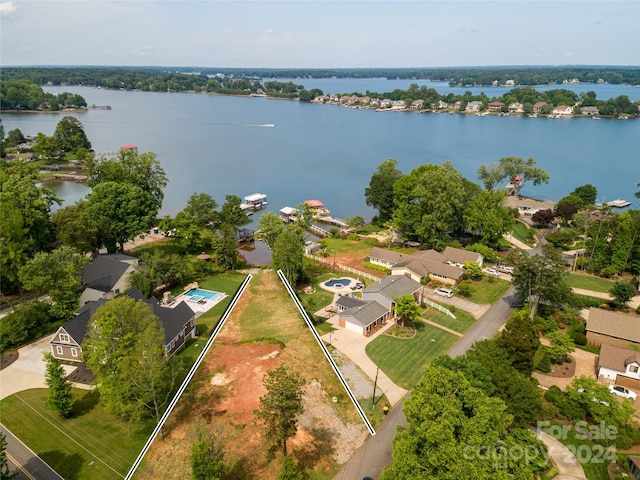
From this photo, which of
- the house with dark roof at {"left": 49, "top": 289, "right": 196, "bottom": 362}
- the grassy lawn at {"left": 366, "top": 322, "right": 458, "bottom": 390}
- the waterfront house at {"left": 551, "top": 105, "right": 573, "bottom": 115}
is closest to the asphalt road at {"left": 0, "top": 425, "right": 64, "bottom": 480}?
the house with dark roof at {"left": 49, "top": 289, "right": 196, "bottom": 362}

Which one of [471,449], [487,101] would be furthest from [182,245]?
[487,101]

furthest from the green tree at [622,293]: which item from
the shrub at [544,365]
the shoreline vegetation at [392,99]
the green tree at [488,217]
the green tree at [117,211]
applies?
the shoreline vegetation at [392,99]

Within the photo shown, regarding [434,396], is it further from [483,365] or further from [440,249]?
[440,249]

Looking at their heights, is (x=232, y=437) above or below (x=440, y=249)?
above

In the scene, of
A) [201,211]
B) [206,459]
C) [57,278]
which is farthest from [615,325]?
[201,211]

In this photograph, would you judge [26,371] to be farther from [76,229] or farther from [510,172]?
[510,172]

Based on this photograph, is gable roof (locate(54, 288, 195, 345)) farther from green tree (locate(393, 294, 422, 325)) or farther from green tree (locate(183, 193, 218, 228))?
green tree (locate(183, 193, 218, 228))
